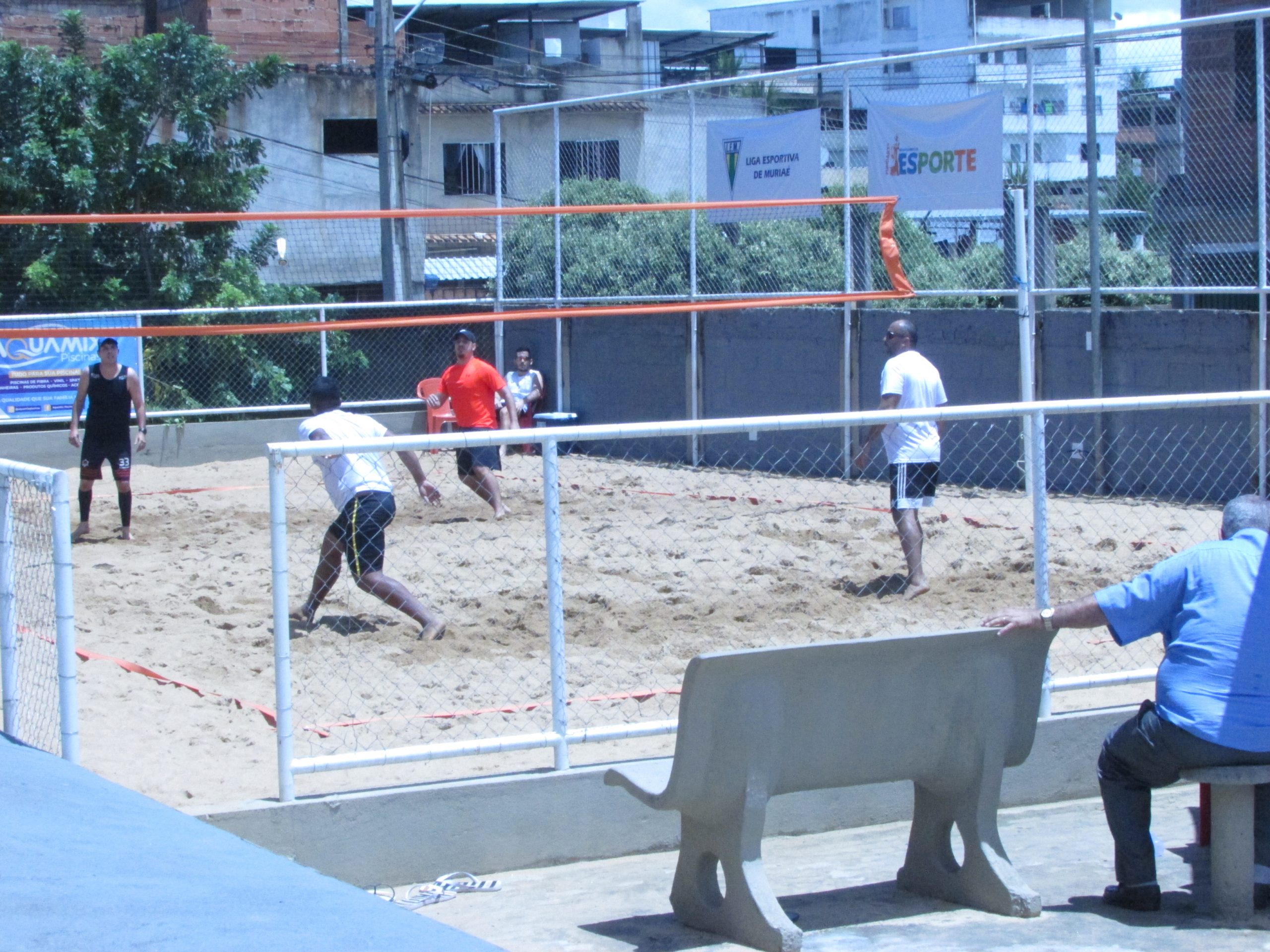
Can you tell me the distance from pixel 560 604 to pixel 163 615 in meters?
4.17

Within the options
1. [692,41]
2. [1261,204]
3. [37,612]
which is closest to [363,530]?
[37,612]

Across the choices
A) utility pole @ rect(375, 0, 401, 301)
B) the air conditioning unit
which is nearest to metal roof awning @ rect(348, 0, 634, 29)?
the air conditioning unit

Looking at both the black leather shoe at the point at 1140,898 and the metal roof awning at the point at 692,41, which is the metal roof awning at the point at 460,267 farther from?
the black leather shoe at the point at 1140,898

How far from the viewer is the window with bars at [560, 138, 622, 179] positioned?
778 inches

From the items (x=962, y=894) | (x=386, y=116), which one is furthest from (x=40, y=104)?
(x=962, y=894)

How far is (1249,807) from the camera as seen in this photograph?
4.39 meters

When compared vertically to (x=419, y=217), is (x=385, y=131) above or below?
above

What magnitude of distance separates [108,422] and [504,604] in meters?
3.95

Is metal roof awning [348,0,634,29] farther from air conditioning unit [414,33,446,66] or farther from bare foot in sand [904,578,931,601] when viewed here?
bare foot in sand [904,578,931,601]

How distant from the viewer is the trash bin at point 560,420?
16.6 metres

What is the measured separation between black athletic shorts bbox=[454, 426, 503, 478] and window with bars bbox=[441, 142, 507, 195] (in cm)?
2163

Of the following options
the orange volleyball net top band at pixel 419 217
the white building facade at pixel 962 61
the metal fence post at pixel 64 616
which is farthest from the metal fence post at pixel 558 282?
the metal fence post at pixel 64 616

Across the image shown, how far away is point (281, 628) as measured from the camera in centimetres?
472

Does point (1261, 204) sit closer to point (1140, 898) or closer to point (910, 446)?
point (910, 446)
